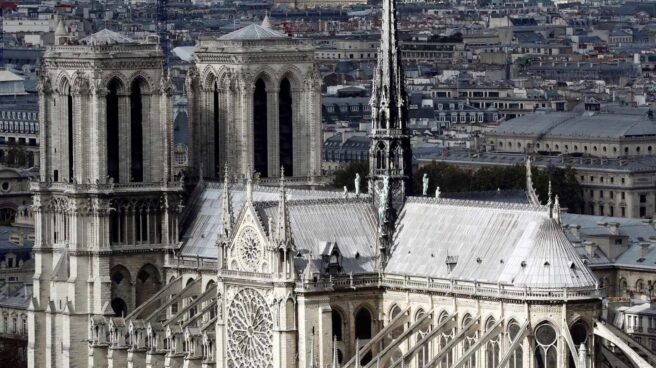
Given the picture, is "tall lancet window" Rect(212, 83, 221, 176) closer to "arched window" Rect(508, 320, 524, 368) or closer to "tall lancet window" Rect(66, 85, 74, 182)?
"tall lancet window" Rect(66, 85, 74, 182)

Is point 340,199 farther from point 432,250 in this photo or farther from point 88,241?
point 88,241

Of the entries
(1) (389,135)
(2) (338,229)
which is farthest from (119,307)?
(1) (389,135)

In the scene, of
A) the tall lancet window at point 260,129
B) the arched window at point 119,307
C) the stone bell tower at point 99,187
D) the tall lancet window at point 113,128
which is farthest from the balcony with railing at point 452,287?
the tall lancet window at point 260,129

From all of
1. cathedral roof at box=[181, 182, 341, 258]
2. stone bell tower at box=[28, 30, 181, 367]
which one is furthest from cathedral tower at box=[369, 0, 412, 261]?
stone bell tower at box=[28, 30, 181, 367]

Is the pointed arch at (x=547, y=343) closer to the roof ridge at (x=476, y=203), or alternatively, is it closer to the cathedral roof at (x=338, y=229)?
the roof ridge at (x=476, y=203)

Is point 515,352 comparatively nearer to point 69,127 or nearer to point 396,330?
point 396,330
